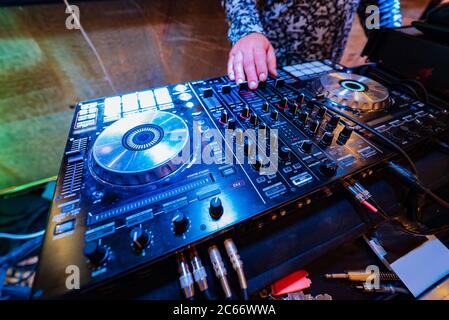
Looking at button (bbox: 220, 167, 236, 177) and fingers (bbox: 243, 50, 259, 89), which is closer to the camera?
button (bbox: 220, 167, 236, 177)

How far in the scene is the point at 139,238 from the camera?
40 cm

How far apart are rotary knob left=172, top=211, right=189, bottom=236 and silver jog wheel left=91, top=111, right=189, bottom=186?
145 mm

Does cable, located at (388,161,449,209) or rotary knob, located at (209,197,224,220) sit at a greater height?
cable, located at (388,161,449,209)

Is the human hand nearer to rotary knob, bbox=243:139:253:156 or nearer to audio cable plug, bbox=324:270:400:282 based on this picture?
rotary knob, bbox=243:139:253:156

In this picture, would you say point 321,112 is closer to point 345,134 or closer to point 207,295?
point 345,134

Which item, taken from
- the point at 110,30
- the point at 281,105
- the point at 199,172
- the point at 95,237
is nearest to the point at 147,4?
the point at 110,30

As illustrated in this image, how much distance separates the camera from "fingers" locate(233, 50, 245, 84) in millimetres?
890

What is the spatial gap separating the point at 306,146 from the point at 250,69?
48 cm

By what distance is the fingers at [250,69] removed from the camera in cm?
86

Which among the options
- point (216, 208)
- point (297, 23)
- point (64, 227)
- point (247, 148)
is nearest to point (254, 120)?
point (247, 148)

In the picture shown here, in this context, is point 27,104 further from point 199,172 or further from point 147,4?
point 199,172

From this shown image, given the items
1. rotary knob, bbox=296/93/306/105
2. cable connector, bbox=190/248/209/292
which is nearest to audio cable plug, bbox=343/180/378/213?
rotary knob, bbox=296/93/306/105

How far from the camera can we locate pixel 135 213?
0.47 m

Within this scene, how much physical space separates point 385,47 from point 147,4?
1.46 metres
